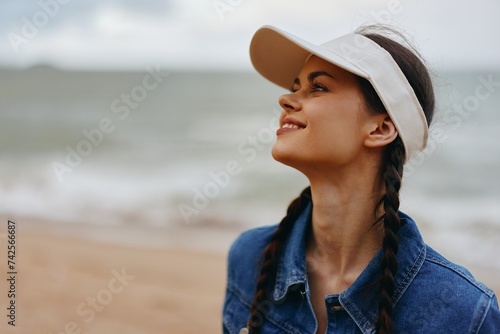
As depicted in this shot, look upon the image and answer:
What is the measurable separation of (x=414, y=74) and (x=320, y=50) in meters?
0.38

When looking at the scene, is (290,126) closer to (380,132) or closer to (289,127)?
(289,127)

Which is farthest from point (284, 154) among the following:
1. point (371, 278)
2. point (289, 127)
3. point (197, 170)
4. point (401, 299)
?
point (197, 170)

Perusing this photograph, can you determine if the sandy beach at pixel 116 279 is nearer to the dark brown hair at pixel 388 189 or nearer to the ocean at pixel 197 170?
the ocean at pixel 197 170

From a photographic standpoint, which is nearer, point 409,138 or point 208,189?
point 409,138

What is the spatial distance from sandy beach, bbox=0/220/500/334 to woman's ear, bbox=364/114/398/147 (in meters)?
3.24

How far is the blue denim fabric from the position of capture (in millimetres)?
2197

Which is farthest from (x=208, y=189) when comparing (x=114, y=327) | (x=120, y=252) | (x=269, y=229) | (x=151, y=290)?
(x=269, y=229)

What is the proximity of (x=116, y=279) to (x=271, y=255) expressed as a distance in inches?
158

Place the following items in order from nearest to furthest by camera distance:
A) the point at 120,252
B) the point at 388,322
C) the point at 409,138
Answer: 1. the point at 388,322
2. the point at 409,138
3. the point at 120,252

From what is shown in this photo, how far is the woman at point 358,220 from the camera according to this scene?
2.24 m

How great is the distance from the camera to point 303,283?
7.84 feet

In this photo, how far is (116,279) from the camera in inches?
245

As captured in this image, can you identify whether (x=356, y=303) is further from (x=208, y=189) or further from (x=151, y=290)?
(x=208, y=189)

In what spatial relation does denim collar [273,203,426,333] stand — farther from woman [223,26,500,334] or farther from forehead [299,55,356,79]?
forehead [299,55,356,79]
